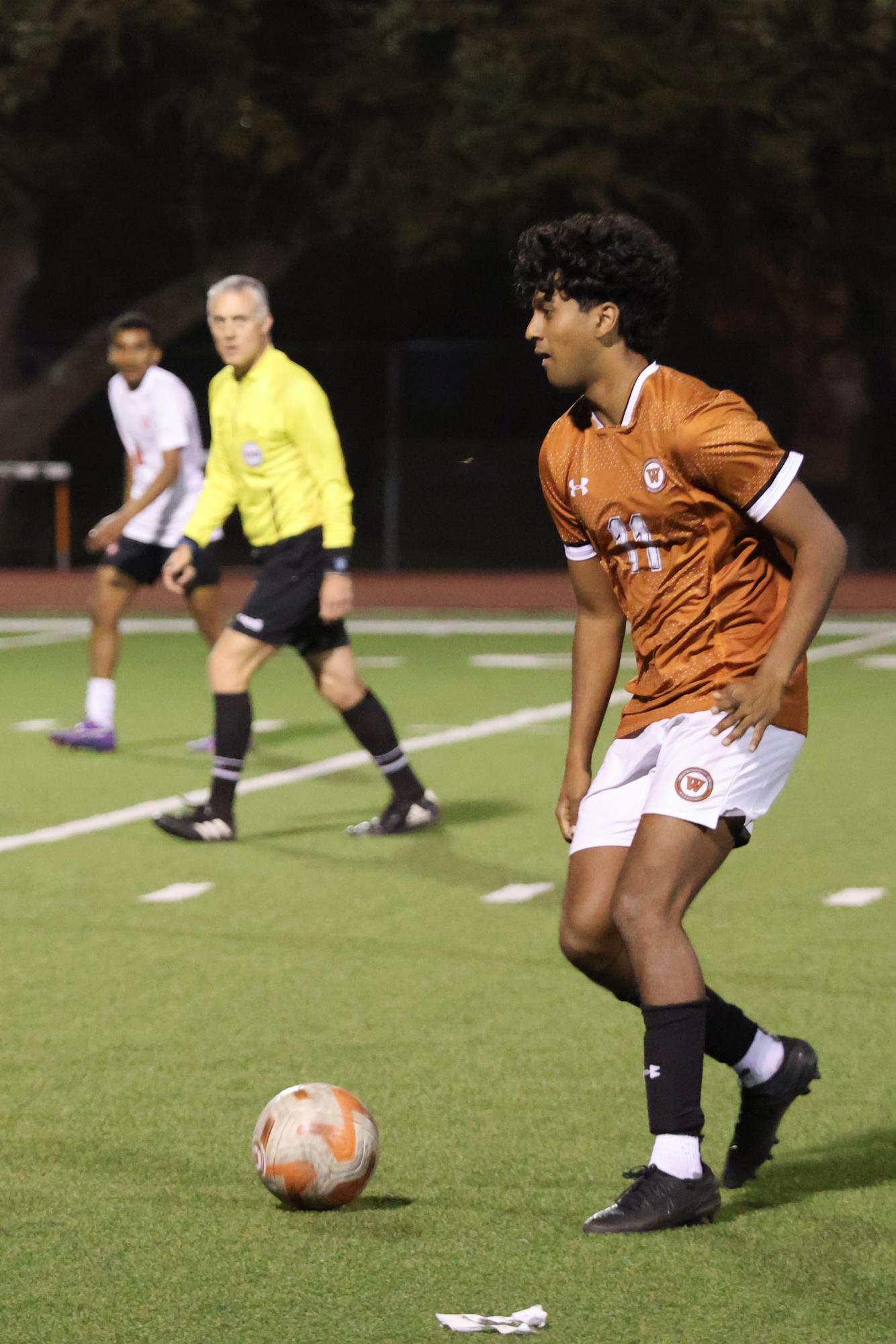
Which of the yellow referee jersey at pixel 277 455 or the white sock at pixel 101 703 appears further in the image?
the white sock at pixel 101 703

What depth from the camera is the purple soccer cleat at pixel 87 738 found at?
1207 centimetres

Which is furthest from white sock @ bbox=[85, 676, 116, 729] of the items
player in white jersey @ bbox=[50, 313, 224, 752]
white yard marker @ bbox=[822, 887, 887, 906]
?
white yard marker @ bbox=[822, 887, 887, 906]

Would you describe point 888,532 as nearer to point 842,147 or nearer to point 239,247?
point 842,147

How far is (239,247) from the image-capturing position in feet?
92.6

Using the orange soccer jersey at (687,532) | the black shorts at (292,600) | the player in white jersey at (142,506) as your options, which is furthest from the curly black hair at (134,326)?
the orange soccer jersey at (687,532)

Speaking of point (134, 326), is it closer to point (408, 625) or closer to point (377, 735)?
point (377, 735)

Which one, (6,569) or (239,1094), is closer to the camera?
(239,1094)

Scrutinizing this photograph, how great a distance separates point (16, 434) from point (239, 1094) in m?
23.7

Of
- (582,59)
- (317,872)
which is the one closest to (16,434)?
(582,59)

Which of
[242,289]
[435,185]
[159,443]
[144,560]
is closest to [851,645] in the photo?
[144,560]

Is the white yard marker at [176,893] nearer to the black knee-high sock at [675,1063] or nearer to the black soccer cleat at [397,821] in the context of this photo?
the black soccer cleat at [397,821]

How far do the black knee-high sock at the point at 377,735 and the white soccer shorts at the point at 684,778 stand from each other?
183 inches

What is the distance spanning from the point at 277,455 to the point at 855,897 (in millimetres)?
3044

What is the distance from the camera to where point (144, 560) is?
12258 millimetres
